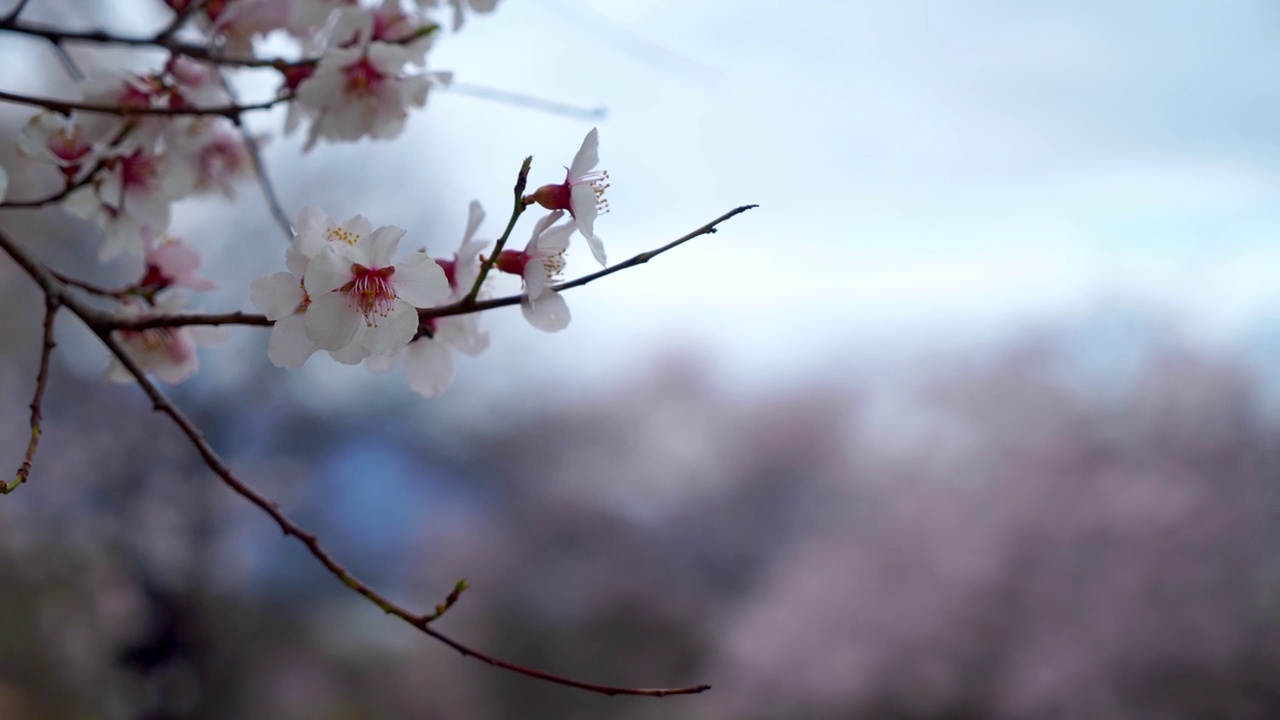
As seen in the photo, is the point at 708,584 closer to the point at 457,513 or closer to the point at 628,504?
the point at 628,504

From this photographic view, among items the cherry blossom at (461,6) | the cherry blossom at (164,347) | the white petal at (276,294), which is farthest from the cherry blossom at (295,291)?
the cherry blossom at (461,6)

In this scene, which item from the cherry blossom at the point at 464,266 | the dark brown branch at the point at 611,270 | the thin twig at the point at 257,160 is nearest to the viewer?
the dark brown branch at the point at 611,270

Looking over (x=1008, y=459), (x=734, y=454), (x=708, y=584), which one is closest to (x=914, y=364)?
(x=1008, y=459)

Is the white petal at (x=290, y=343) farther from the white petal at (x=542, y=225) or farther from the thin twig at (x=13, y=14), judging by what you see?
the thin twig at (x=13, y=14)

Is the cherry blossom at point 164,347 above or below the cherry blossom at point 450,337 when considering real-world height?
above

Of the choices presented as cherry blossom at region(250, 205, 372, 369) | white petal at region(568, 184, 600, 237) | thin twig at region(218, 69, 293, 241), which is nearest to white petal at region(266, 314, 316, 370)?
cherry blossom at region(250, 205, 372, 369)

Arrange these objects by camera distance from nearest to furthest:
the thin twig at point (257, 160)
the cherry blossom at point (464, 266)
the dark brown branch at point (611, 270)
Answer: the dark brown branch at point (611, 270), the cherry blossom at point (464, 266), the thin twig at point (257, 160)

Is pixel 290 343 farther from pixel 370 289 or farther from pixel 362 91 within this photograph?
pixel 362 91
